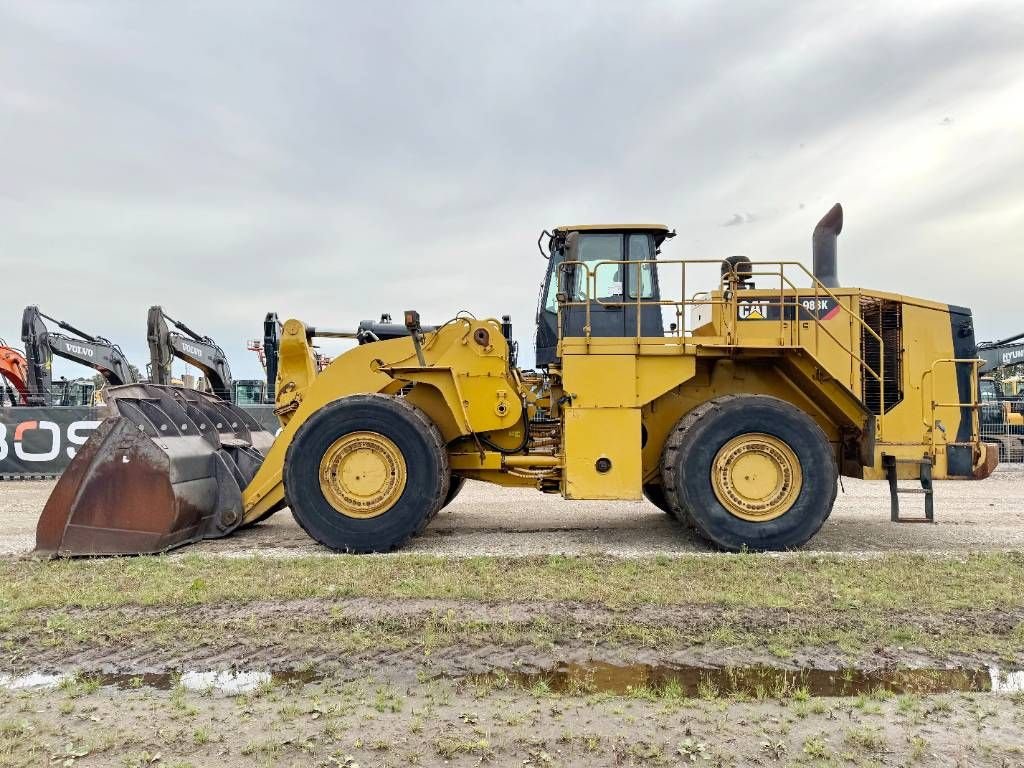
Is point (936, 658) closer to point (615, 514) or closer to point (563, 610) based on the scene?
point (563, 610)

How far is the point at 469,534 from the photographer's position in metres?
8.02

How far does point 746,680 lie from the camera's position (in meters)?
3.91

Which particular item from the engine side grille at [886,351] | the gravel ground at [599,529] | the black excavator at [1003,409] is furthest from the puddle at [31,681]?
the black excavator at [1003,409]

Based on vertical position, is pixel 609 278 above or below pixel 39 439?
above

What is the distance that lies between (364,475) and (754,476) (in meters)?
3.73

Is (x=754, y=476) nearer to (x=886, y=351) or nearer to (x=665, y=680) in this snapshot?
(x=886, y=351)

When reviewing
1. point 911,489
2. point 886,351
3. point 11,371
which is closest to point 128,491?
point 911,489

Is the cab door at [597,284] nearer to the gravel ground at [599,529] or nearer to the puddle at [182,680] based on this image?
the gravel ground at [599,529]

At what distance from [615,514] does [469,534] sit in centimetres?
234

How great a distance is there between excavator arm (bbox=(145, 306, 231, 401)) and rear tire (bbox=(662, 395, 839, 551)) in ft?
28.1

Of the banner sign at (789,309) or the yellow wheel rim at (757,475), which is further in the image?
the banner sign at (789,309)

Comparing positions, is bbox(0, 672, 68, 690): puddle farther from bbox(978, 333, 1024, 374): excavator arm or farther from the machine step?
bbox(978, 333, 1024, 374): excavator arm

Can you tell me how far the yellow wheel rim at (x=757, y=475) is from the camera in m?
7.02

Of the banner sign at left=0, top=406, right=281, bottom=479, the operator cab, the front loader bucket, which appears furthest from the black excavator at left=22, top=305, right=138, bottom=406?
the operator cab
